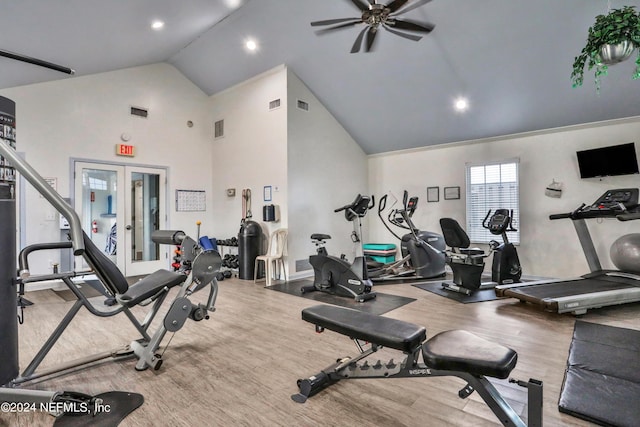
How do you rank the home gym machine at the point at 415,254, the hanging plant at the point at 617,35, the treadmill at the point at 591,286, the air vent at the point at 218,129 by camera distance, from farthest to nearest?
the air vent at the point at 218,129
the home gym machine at the point at 415,254
the treadmill at the point at 591,286
the hanging plant at the point at 617,35

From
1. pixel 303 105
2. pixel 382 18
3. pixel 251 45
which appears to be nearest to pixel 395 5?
pixel 382 18

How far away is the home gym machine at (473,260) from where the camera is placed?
4555 millimetres

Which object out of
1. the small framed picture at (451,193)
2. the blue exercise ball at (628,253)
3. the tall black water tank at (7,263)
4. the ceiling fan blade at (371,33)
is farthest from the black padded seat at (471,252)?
the tall black water tank at (7,263)

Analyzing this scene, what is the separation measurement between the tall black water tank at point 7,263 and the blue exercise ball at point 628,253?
6366 mm

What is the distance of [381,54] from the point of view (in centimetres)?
523

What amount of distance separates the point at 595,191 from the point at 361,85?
419 centimetres

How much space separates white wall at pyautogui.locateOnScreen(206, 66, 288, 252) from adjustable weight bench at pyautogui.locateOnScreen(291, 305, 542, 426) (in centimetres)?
386

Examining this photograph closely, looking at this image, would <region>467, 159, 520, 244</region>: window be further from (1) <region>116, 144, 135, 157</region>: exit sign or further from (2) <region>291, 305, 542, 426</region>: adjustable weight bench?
(1) <region>116, 144, 135, 157</region>: exit sign

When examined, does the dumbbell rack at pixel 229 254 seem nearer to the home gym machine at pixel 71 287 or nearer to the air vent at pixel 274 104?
the air vent at pixel 274 104

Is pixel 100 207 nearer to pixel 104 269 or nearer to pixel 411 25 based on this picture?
pixel 104 269

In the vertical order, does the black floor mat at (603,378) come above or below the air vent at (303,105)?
below

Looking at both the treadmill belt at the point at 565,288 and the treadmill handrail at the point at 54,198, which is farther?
the treadmill belt at the point at 565,288

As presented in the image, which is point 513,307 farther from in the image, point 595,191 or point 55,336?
point 55,336

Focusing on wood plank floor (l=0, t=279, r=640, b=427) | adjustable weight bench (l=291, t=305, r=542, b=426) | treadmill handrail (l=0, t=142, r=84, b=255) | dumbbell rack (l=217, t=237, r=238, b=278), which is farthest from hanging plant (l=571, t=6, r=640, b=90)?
dumbbell rack (l=217, t=237, r=238, b=278)
